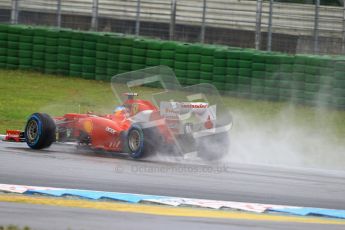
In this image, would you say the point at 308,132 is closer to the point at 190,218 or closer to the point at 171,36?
the point at 171,36

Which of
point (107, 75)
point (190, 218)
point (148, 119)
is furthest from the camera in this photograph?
point (107, 75)

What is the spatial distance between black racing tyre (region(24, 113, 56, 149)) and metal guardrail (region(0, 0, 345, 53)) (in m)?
11.8

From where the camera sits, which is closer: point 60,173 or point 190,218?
point 190,218

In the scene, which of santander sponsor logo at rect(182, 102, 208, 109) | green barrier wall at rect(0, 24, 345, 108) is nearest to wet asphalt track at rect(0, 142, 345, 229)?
santander sponsor logo at rect(182, 102, 208, 109)

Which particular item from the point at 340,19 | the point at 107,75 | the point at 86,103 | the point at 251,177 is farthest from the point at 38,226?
the point at 340,19

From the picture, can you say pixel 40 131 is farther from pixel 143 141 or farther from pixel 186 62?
pixel 186 62

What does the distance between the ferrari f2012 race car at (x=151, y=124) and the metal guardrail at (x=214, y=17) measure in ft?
36.8

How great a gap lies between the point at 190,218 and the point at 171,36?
58.0 feet

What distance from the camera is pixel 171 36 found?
26.3 metres

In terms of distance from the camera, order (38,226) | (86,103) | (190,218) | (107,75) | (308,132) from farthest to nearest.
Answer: (107,75)
(86,103)
(308,132)
(190,218)
(38,226)

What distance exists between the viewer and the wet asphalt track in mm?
8797

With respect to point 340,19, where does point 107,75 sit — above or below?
below

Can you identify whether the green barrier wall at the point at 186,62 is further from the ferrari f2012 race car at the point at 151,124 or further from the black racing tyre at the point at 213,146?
the ferrari f2012 race car at the point at 151,124

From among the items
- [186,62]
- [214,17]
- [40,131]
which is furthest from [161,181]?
[214,17]
